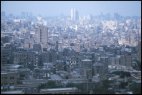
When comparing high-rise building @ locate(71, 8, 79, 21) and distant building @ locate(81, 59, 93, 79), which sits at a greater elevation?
high-rise building @ locate(71, 8, 79, 21)

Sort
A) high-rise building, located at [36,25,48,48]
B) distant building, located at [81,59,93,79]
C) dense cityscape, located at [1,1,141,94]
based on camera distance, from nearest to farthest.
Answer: dense cityscape, located at [1,1,141,94]
distant building, located at [81,59,93,79]
high-rise building, located at [36,25,48,48]

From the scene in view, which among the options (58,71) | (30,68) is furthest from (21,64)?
(58,71)

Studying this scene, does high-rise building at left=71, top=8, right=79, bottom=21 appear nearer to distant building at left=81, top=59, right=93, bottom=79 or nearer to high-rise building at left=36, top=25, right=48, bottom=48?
high-rise building at left=36, top=25, right=48, bottom=48

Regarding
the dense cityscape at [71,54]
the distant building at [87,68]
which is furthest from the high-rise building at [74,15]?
the distant building at [87,68]

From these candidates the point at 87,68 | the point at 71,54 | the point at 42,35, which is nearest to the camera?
the point at 87,68

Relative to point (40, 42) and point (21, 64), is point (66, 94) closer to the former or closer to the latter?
point (21, 64)

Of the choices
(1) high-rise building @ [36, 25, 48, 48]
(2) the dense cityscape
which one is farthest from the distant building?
(1) high-rise building @ [36, 25, 48, 48]

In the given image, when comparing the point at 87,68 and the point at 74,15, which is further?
the point at 74,15

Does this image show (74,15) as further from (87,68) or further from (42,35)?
(87,68)

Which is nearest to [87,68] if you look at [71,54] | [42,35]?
[71,54]
